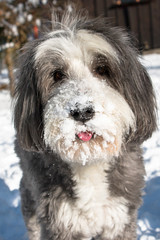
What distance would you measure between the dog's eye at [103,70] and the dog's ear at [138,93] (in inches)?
4.0

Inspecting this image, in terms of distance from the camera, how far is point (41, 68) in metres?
2.21

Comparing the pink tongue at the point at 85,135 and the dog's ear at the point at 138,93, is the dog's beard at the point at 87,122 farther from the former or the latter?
the dog's ear at the point at 138,93

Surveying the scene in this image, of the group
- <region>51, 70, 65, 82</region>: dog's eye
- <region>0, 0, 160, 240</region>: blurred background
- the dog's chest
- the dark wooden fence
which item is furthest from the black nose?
the dark wooden fence

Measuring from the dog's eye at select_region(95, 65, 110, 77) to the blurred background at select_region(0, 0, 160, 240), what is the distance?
14.8 inches

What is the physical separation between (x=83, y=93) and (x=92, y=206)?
899 mm

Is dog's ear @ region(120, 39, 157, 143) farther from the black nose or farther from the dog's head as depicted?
the black nose

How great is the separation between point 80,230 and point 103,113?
1.00 meters

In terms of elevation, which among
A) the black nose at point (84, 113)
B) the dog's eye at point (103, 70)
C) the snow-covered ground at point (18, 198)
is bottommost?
the snow-covered ground at point (18, 198)

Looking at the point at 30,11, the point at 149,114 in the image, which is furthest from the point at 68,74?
the point at 30,11

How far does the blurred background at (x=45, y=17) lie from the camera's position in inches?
319

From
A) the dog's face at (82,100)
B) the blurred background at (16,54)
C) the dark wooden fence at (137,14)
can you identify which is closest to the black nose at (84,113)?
the dog's face at (82,100)

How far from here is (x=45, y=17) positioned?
639cm

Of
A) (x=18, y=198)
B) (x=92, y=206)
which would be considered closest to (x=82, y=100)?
(x=92, y=206)

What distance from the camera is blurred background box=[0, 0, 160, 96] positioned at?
8.10 metres
